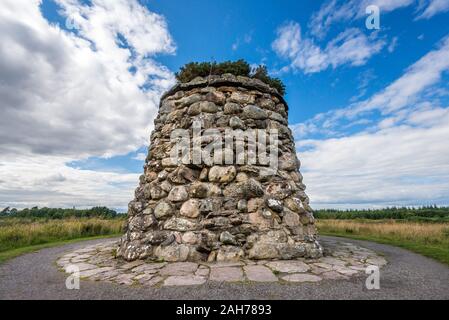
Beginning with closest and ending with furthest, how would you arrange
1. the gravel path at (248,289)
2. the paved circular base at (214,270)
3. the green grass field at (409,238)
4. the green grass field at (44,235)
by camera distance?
1. the gravel path at (248,289)
2. the paved circular base at (214,270)
3. the green grass field at (409,238)
4. the green grass field at (44,235)

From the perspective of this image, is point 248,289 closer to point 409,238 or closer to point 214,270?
point 214,270

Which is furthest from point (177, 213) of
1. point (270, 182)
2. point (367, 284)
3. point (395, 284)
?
point (395, 284)

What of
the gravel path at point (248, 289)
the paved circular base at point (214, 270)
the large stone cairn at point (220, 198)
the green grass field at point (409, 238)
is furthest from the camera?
the green grass field at point (409, 238)

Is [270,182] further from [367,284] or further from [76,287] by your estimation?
[76,287]

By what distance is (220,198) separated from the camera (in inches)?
210

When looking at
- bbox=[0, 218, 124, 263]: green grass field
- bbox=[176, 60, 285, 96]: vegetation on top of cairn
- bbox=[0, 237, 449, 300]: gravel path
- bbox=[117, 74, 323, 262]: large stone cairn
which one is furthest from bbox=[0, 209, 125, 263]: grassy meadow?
bbox=[176, 60, 285, 96]: vegetation on top of cairn

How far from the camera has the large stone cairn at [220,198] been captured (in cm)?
491

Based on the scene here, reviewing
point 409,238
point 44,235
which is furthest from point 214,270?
point 409,238

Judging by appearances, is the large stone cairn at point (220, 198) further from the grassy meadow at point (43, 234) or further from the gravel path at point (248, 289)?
the grassy meadow at point (43, 234)

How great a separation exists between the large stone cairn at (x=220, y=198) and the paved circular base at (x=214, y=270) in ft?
1.09

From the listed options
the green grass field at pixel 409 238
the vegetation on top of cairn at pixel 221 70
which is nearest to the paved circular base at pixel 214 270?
the green grass field at pixel 409 238

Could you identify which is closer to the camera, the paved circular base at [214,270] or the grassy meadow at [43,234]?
the paved circular base at [214,270]

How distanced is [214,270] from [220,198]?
161cm

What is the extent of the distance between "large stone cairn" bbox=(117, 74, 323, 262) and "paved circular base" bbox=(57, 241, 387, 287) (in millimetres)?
331
